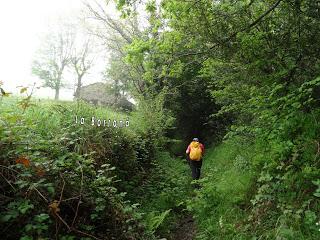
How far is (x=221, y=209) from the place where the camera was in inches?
282

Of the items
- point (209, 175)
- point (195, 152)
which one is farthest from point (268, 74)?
Result: point (195, 152)

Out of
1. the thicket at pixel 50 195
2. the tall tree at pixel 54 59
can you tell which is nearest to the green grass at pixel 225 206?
the thicket at pixel 50 195

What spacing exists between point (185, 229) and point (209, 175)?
142 cm

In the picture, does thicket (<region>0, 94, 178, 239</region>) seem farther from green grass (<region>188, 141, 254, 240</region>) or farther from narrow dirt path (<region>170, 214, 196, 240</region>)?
narrow dirt path (<region>170, 214, 196, 240</region>)

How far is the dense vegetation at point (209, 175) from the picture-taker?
14.2 ft

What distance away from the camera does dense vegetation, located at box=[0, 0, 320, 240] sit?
4.32m

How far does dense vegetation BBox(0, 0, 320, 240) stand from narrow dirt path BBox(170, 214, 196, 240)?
12cm

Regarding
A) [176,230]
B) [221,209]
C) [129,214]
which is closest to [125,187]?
[176,230]

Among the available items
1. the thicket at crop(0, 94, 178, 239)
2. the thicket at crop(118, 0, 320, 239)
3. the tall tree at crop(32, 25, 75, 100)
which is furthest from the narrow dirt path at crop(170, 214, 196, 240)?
the tall tree at crop(32, 25, 75, 100)

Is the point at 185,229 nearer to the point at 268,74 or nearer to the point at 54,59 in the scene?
the point at 268,74

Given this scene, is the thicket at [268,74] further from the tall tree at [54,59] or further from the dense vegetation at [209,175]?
the tall tree at [54,59]

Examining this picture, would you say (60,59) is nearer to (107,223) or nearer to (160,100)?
(160,100)

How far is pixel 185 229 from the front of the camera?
24.7 ft

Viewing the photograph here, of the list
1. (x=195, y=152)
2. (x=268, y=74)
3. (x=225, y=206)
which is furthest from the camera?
(x=195, y=152)
